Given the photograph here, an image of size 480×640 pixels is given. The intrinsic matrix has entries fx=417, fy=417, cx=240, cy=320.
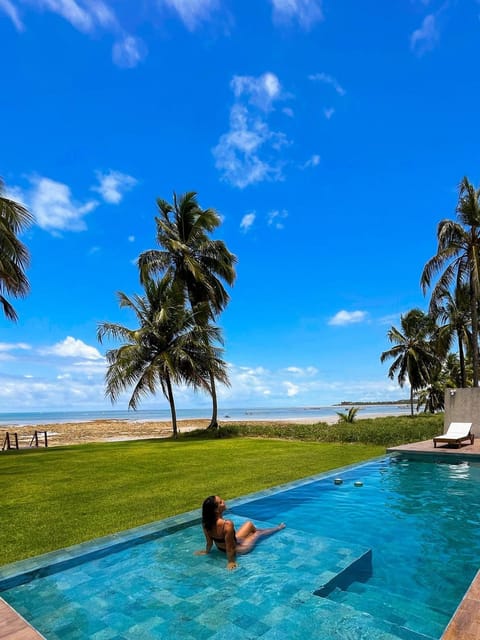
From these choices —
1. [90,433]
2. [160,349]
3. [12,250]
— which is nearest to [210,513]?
[12,250]

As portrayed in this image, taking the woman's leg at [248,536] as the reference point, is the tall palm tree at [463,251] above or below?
above

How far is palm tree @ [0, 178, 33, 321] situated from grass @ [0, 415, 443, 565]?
19.6 feet

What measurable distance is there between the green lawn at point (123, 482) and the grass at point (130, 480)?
15 mm

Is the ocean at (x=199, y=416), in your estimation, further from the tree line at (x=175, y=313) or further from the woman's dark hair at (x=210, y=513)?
the woman's dark hair at (x=210, y=513)

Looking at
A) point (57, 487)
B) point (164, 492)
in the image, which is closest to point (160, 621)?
point (164, 492)

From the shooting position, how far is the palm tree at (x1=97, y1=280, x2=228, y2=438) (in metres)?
19.7

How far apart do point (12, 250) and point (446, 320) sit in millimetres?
27057

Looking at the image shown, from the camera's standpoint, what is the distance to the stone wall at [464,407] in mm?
15938

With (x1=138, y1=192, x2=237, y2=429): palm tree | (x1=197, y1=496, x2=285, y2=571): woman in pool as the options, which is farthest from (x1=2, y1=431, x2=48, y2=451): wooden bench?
(x1=197, y1=496, x2=285, y2=571): woman in pool

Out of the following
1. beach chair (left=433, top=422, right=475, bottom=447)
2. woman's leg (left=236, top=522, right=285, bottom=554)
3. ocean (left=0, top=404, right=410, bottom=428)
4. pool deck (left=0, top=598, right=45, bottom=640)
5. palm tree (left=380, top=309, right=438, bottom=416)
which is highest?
palm tree (left=380, top=309, right=438, bottom=416)

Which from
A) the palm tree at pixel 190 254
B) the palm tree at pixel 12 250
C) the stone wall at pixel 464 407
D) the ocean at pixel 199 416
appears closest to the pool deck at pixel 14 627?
the palm tree at pixel 12 250

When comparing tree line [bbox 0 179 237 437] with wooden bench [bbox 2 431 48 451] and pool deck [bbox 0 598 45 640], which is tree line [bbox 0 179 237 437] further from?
pool deck [bbox 0 598 45 640]

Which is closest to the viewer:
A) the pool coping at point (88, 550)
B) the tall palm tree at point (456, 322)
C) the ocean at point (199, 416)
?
the pool coping at point (88, 550)

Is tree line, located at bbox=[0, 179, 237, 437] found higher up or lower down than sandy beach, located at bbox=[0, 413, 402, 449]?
higher up
